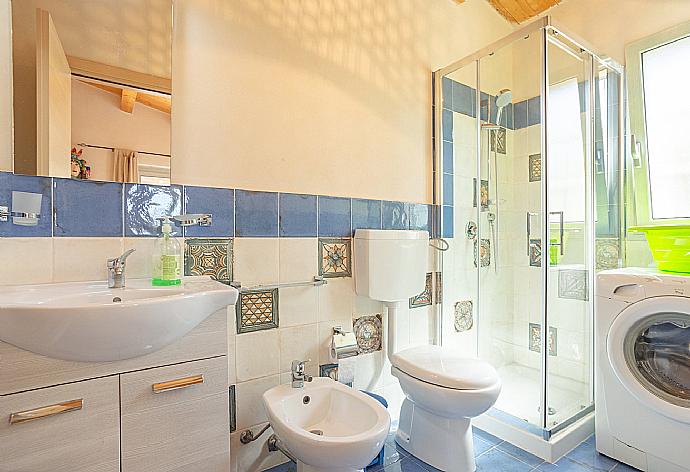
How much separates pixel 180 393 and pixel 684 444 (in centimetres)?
192

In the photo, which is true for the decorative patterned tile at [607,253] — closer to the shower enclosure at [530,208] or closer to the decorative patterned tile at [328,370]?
the shower enclosure at [530,208]

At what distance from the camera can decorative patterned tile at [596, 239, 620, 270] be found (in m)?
2.07

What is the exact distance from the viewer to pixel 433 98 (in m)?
2.24

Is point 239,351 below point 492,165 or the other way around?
below

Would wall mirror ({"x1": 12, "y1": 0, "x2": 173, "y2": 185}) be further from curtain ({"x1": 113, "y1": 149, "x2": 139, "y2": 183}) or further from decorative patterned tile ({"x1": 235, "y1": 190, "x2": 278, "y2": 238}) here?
decorative patterned tile ({"x1": 235, "y1": 190, "x2": 278, "y2": 238})

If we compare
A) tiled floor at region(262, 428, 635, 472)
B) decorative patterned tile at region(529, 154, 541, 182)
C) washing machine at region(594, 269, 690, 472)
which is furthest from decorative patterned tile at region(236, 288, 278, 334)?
washing machine at region(594, 269, 690, 472)

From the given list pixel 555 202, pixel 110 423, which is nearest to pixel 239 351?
pixel 110 423

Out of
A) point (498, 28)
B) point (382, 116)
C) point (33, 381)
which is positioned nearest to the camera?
point (33, 381)

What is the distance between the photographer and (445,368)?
1.59 m

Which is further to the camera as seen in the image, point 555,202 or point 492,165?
point 492,165

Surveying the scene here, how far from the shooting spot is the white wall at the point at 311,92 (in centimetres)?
145

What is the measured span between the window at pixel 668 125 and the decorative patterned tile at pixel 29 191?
2829mm

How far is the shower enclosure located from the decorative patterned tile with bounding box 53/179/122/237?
65.2 inches

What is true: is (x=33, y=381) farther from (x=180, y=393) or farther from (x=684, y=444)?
(x=684, y=444)
